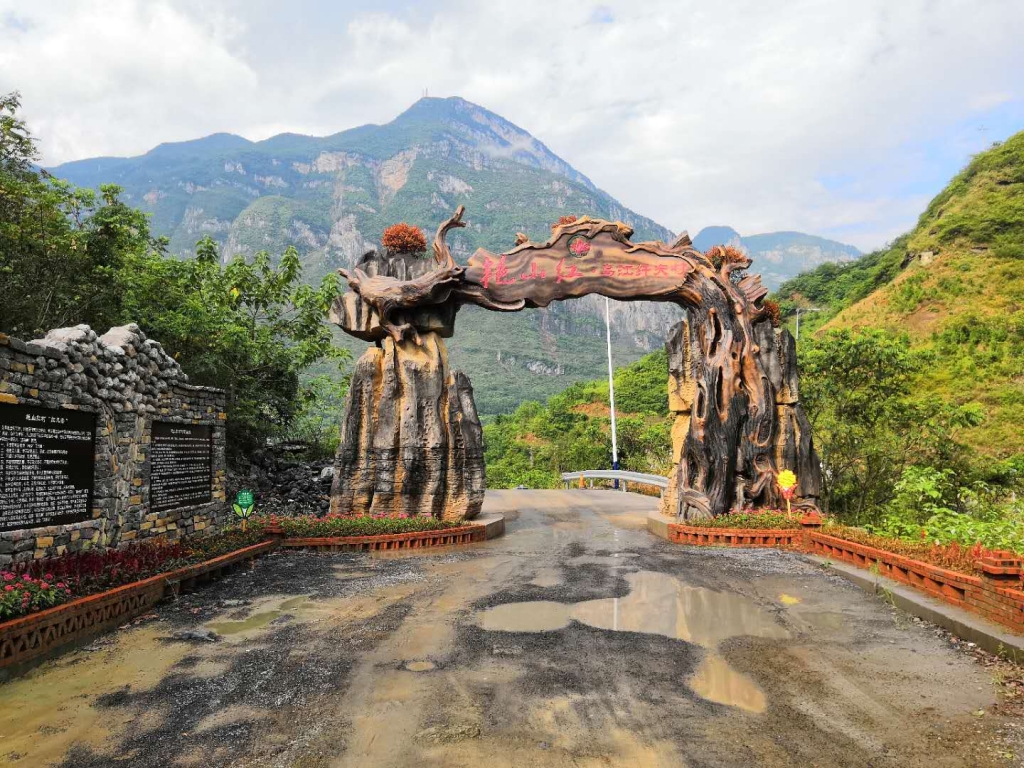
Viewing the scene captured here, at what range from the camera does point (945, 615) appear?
5.09 metres

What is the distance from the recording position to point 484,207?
10150cm

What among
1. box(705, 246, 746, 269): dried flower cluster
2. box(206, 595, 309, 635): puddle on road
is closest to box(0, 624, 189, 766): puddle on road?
box(206, 595, 309, 635): puddle on road

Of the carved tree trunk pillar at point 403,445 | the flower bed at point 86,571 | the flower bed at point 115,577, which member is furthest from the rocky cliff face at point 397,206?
the flower bed at point 86,571

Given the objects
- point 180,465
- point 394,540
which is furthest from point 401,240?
point 180,465

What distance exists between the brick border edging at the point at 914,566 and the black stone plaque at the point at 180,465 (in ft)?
22.9

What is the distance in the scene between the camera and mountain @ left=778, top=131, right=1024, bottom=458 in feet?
78.8

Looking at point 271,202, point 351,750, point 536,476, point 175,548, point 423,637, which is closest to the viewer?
point 351,750

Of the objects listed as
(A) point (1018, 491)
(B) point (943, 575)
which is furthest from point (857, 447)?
(B) point (943, 575)

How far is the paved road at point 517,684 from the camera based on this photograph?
3.25 m

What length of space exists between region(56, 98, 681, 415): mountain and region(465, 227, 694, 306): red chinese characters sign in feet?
130

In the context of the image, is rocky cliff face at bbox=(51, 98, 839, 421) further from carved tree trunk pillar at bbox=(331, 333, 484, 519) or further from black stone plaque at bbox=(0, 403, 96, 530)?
black stone plaque at bbox=(0, 403, 96, 530)

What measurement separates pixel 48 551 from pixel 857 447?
42.6 feet

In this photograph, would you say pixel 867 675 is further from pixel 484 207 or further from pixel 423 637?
pixel 484 207

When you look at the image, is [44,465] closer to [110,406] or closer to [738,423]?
[110,406]
